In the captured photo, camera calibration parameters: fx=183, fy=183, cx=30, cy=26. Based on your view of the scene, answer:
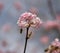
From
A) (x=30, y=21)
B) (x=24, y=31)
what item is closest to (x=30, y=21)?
(x=30, y=21)

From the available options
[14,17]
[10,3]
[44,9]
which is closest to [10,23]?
[14,17]

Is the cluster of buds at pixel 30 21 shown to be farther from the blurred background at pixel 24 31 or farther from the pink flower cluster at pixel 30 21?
the blurred background at pixel 24 31

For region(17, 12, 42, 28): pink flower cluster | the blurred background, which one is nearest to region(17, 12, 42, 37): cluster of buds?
region(17, 12, 42, 28): pink flower cluster

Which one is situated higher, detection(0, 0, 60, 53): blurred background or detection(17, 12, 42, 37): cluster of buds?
detection(0, 0, 60, 53): blurred background

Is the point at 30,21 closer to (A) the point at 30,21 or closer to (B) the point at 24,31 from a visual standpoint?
(A) the point at 30,21

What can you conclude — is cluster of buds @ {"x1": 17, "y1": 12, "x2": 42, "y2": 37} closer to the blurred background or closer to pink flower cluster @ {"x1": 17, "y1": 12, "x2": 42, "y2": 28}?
pink flower cluster @ {"x1": 17, "y1": 12, "x2": 42, "y2": 28}

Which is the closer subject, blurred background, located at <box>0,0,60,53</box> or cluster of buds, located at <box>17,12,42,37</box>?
cluster of buds, located at <box>17,12,42,37</box>

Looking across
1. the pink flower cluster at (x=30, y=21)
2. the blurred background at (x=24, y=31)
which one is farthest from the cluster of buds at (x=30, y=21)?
the blurred background at (x=24, y=31)

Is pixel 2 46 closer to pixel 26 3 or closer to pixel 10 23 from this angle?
pixel 10 23
